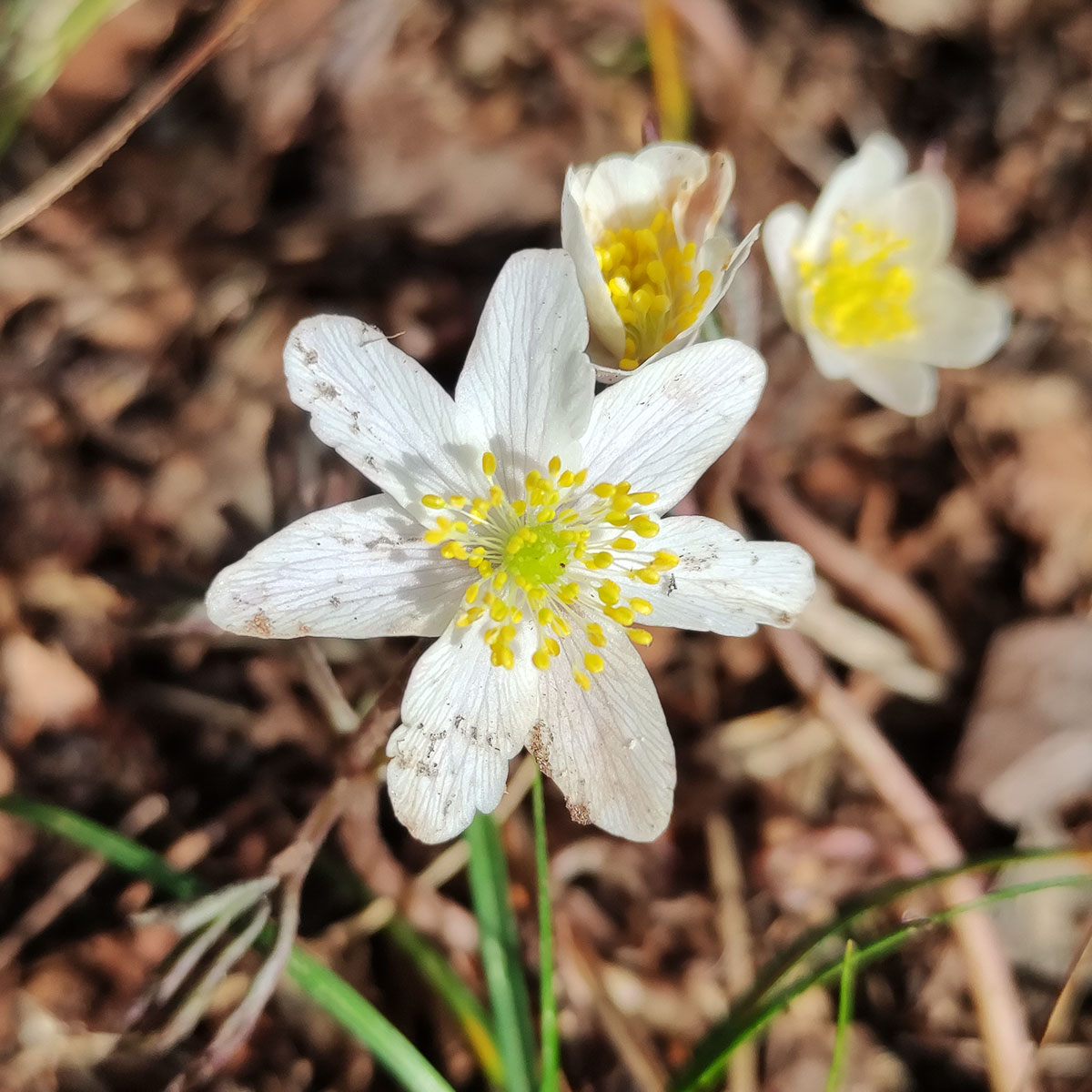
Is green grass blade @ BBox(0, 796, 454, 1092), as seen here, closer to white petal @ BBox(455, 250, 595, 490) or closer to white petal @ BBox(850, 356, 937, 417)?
white petal @ BBox(455, 250, 595, 490)

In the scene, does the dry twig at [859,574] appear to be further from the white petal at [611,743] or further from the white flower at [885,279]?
the white petal at [611,743]

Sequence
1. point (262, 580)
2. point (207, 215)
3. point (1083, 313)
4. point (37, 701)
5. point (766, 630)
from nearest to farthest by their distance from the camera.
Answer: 1. point (262, 580)
2. point (37, 701)
3. point (766, 630)
4. point (207, 215)
5. point (1083, 313)

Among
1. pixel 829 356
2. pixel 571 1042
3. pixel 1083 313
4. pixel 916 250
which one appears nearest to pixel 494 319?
pixel 829 356

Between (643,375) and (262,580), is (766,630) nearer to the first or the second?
(643,375)

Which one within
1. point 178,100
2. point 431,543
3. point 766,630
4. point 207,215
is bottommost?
point 766,630

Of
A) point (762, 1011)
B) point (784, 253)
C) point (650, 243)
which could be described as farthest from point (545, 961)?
point (784, 253)

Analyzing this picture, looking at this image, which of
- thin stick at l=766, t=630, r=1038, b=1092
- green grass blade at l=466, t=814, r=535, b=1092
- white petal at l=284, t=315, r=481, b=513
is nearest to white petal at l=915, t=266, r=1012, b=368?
thin stick at l=766, t=630, r=1038, b=1092

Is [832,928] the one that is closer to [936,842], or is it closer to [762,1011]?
[762,1011]
